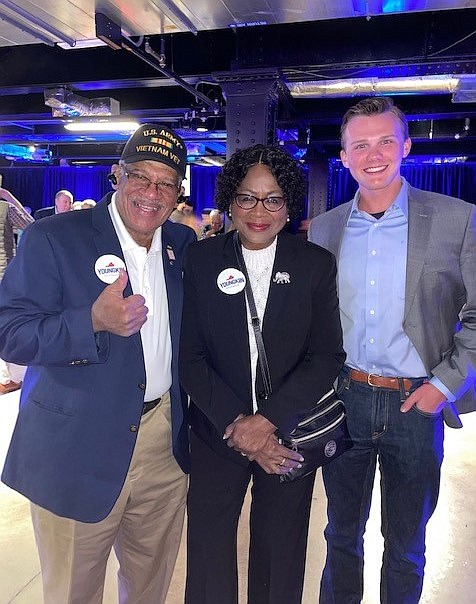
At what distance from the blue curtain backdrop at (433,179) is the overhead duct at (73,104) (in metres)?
8.26

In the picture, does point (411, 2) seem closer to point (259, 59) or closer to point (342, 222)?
point (259, 59)

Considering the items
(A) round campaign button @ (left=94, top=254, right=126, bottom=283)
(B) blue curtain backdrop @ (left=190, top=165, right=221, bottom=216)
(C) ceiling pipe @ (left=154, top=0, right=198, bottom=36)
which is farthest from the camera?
(B) blue curtain backdrop @ (left=190, top=165, right=221, bottom=216)

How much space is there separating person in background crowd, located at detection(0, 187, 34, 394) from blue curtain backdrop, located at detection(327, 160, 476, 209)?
10.7 meters

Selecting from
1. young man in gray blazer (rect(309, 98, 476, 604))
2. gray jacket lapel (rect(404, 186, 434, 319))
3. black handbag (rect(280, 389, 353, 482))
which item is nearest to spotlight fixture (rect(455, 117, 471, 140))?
young man in gray blazer (rect(309, 98, 476, 604))

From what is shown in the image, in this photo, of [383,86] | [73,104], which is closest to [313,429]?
[383,86]

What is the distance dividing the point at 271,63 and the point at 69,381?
158 inches

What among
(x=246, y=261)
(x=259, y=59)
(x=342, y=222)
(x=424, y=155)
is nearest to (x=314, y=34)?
(x=259, y=59)

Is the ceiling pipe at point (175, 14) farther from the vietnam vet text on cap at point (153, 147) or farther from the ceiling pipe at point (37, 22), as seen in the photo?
the vietnam vet text on cap at point (153, 147)

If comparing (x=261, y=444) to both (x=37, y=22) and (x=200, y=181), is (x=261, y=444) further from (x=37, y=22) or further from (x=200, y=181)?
(x=200, y=181)

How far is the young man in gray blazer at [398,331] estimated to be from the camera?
176 centimetres

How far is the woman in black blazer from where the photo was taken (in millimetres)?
1589

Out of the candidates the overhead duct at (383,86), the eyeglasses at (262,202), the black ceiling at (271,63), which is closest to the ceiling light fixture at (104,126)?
the black ceiling at (271,63)

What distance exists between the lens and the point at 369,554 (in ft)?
8.79

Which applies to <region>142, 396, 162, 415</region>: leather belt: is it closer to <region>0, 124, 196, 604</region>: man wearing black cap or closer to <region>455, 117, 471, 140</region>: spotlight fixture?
<region>0, 124, 196, 604</region>: man wearing black cap
